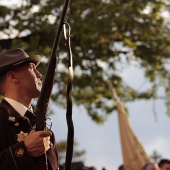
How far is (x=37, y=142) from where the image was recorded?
124 inches

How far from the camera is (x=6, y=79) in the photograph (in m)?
3.68

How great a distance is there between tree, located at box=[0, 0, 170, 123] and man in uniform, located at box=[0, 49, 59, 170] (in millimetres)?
8810

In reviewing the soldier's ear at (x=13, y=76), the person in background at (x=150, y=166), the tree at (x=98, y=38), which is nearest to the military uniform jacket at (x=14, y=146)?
the soldier's ear at (x=13, y=76)

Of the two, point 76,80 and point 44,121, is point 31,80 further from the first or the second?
point 76,80

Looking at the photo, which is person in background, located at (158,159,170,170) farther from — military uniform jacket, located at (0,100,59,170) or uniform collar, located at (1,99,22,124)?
uniform collar, located at (1,99,22,124)

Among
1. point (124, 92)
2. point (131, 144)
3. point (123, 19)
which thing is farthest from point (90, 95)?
point (131, 144)

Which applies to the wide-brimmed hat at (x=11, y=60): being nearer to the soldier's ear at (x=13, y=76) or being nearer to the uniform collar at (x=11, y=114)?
the soldier's ear at (x=13, y=76)

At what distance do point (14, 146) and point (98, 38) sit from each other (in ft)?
34.8

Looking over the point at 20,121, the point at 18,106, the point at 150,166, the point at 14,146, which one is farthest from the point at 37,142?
the point at 150,166

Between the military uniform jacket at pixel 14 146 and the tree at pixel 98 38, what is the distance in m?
9.05

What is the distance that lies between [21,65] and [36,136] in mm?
715

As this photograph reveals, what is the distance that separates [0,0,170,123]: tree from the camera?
43.6ft

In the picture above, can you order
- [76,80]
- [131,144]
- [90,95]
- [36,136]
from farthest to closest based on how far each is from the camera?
[90,95]
[76,80]
[131,144]
[36,136]

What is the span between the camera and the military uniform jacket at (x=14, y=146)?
10.6 ft
